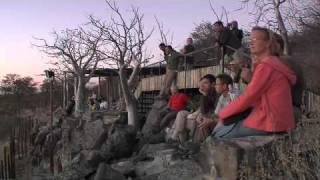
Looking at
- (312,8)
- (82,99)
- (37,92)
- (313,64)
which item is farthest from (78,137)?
(37,92)

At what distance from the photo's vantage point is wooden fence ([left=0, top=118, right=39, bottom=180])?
36.3 m

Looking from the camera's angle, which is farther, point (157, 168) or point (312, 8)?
point (312, 8)

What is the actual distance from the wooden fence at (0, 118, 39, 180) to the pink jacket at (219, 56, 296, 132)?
3185cm

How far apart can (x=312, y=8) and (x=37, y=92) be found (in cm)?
5687

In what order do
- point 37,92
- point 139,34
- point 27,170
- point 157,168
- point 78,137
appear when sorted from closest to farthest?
point 157,168 → point 139,34 → point 78,137 → point 27,170 → point 37,92

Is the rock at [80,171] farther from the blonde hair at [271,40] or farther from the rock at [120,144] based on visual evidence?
the blonde hair at [271,40]

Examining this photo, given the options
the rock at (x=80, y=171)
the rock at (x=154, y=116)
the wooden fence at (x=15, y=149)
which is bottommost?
the wooden fence at (x=15, y=149)

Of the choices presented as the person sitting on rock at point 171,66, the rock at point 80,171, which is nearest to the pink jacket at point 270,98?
the rock at point 80,171

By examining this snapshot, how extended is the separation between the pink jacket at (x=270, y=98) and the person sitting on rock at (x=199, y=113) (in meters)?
3.40

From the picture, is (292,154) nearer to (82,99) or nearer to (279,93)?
(279,93)

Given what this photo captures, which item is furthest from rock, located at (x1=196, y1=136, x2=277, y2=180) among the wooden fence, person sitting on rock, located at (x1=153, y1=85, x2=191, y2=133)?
the wooden fence

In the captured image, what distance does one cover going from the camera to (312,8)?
2955 cm

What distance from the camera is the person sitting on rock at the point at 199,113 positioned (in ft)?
33.1

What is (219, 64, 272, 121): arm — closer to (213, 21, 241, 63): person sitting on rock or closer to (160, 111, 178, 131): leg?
(213, 21, 241, 63): person sitting on rock
